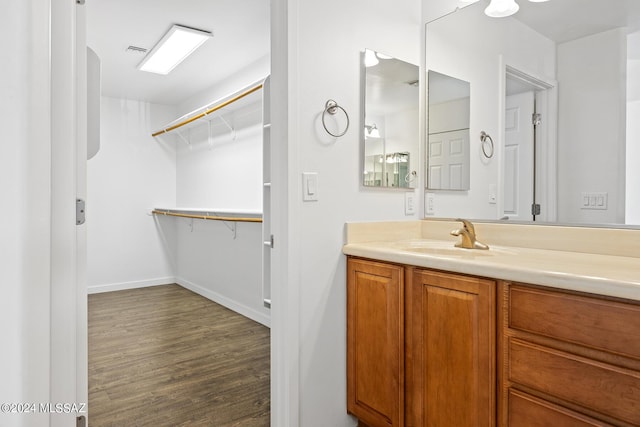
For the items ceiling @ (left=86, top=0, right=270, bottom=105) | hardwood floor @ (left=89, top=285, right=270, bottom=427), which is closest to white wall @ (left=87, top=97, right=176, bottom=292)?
ceiling @ (left=86, top=0, right=270, bottom=105)

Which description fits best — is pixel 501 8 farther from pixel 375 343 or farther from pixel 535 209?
pixel 375 343

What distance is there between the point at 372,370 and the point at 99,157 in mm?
4363

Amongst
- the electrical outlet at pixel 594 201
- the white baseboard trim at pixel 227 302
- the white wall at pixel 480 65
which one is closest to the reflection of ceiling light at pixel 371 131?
the white wall at pixel 480 65

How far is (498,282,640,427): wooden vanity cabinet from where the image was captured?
0.94m

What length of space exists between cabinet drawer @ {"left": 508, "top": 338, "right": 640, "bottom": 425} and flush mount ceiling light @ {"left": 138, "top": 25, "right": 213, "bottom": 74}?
9.49 ft

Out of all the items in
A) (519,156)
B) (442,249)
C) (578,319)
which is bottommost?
(578,319)

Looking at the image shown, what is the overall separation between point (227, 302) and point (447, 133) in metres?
2.86

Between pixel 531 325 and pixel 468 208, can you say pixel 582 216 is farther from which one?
pixel 531 325

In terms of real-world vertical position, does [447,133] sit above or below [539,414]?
above

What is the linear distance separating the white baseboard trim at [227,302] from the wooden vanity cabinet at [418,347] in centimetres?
182

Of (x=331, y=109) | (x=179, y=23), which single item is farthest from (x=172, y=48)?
(x=331, y=109)

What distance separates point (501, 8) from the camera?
5.87 feet

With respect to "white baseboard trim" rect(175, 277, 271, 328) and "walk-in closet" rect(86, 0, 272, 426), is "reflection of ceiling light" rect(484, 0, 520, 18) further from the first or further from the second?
"white baseboard trim" rect(175, 277, 271, 328)

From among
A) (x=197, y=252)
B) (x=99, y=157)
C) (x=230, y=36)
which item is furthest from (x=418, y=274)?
(x=99, y=157)
